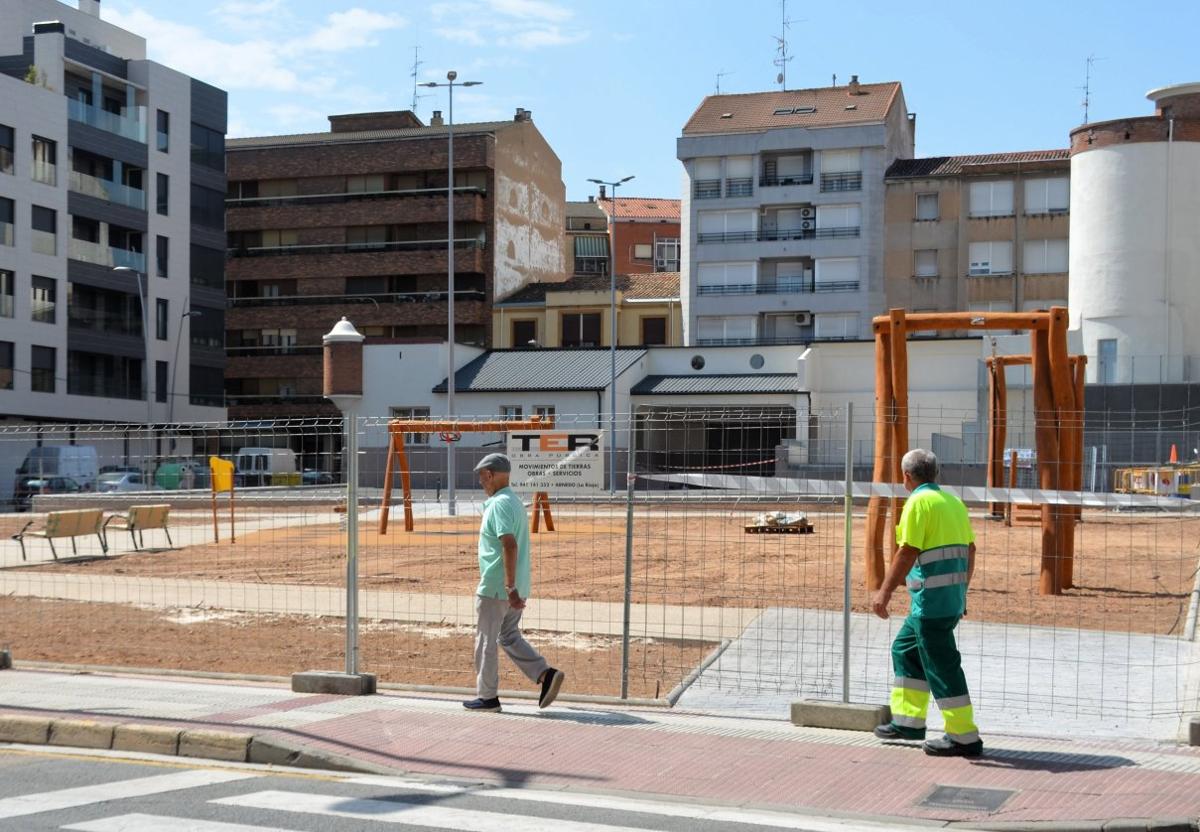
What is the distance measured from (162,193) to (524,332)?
60.8 feet

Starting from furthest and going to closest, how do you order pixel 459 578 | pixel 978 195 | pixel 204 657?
1. pixel 978 195
2. pixel 459 578
3. pixel 204 657

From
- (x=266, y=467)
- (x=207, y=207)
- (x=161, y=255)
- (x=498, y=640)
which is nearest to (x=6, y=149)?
(x=161, y=255)

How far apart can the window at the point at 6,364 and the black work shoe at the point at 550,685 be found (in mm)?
51686

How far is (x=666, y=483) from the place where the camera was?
1392 centimetres

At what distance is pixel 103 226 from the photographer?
209 ft

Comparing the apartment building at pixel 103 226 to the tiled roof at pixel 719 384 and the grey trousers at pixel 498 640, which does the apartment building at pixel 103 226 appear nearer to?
the tiled roof at pixel 719 384

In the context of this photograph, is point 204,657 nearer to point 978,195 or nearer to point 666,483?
point 666,483

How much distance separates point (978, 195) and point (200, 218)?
35973mm

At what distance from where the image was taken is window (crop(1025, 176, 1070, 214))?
6544 cm

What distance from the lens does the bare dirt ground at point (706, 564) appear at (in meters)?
16.5

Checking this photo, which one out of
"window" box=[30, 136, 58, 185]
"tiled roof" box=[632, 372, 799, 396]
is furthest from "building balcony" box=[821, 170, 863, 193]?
"window" box=[30, 136, 58, 185]

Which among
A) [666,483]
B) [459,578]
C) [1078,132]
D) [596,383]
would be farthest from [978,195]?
[666,483]

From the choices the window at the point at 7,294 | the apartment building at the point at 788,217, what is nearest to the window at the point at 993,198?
the apartment building at the point at 788,217

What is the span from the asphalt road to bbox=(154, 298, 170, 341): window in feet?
200
